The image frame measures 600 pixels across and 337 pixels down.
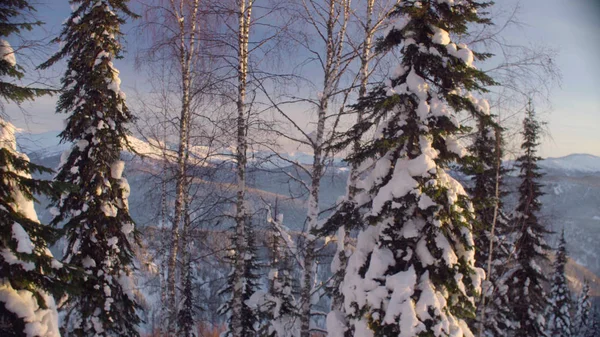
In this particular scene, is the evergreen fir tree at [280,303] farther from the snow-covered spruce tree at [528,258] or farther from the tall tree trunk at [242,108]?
the snow-covered spruce tree at [528,258]

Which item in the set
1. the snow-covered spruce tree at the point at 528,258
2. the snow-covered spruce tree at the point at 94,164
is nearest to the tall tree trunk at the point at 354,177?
the snow-covered spruce tree at the point at 94,164

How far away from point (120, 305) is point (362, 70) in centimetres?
855

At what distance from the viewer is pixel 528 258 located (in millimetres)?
15805

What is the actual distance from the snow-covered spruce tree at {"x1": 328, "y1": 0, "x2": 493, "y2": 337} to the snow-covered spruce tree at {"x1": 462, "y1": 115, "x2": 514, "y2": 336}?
602 millimetres

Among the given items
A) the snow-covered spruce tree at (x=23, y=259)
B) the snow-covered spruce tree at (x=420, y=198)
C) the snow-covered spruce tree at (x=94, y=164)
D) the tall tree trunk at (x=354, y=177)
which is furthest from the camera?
the snow-covered spruce tree at (x=94, y=164)

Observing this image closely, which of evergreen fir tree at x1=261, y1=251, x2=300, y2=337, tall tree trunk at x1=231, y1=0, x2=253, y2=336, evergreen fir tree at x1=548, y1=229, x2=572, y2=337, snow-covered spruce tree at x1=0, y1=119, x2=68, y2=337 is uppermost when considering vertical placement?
tall tree trunk at x1=231, y1=0, x2=253, y2=336

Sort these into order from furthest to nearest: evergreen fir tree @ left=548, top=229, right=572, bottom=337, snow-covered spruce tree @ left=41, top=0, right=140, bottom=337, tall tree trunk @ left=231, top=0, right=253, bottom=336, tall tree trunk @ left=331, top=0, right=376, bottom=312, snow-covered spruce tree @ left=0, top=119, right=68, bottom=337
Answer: evergreen fir tree @ left=548, top=229, right=572, bottom=337
snow-covered spruce tree @ left=41, top=0, right=140, bottom=337
tall tree trunk @ left=231, top=0, right=253, bottom=336
tall tree trunk @ left=331, top=0, right=376, bottom=312
snow-covered spruce tree @ left=0, top=119, right=68, bottom=337

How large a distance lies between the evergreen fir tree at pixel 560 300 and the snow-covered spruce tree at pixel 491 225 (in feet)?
45.9

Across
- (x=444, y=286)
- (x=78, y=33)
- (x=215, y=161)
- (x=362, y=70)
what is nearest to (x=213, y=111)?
(x=215, y=161)

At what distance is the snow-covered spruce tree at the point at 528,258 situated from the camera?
15086 millimetres

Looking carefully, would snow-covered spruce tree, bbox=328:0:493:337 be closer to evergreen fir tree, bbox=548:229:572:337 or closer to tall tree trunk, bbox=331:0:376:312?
tall tree trunk, bbox=331:0:376:312

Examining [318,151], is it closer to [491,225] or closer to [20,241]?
[20,241]

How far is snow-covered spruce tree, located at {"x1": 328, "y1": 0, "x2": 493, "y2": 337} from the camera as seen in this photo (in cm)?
538

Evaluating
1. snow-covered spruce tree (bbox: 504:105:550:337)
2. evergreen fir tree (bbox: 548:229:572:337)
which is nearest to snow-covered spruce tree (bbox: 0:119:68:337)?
snow-covered spruce tree (bbox: 504:105:550:337)
